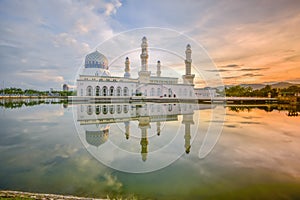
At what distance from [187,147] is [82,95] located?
32.2 m

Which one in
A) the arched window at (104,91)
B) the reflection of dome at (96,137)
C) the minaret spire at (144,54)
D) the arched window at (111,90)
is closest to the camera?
the reflection of dome at (96,137)

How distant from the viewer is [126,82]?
131ft

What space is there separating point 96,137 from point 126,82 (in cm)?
3265

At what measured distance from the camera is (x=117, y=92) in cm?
3878

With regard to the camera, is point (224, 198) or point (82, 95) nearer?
point (224, 198)

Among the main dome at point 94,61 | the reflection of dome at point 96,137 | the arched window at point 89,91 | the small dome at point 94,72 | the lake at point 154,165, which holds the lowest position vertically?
the lake at point 154,165

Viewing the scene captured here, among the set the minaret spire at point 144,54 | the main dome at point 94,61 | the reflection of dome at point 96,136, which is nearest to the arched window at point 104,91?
the main dome at point 94,61

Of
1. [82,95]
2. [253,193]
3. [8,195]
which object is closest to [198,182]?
[253,193]

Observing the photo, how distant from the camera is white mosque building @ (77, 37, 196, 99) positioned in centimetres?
3538

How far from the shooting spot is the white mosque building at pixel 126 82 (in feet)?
116

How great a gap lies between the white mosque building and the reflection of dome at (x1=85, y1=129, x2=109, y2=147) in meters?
27.9

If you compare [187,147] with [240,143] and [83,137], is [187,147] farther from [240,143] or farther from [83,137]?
[83,137]

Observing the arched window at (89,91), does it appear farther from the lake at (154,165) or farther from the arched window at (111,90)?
the lake at (154,165)

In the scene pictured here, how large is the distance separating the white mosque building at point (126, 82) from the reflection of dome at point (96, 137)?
27931 millimetres
